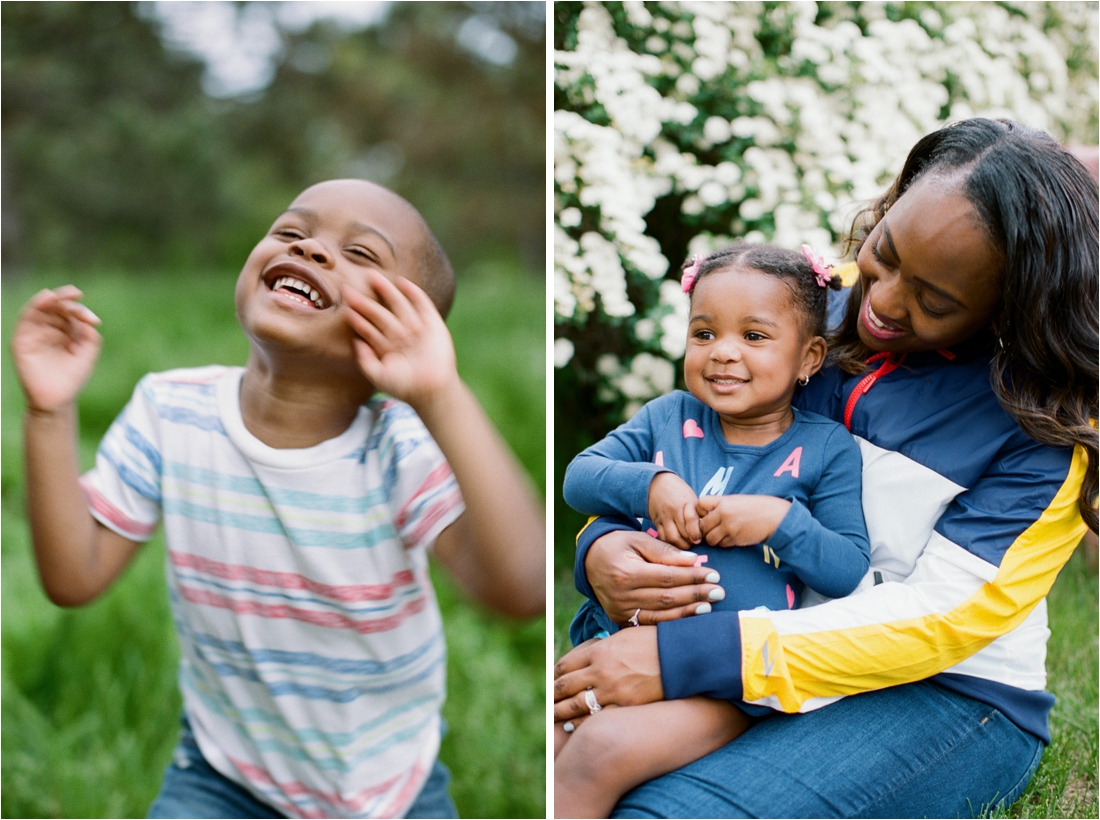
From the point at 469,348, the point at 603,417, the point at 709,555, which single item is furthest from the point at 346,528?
the point at 469,348

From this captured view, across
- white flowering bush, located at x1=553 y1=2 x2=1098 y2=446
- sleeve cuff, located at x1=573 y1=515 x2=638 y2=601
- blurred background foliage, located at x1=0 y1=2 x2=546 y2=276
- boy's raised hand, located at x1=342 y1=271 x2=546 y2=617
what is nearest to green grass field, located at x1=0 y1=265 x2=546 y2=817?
sleeve cuff, located at x1=573 y1=515 x2=638 y2=601

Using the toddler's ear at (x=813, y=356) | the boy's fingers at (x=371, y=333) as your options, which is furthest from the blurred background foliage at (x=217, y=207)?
the boy's fingers at (x=371, y=333)

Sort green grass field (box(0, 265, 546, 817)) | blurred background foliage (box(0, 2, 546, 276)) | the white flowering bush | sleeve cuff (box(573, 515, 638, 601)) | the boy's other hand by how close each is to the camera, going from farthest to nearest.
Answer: blurred background foliage (box(0, 2, 546, 276)), the white flowering bush, green grass field (box(0, 265, 546, 817)), sleeve cuff (box(573, 515, 638, 601)), the boy's other hand

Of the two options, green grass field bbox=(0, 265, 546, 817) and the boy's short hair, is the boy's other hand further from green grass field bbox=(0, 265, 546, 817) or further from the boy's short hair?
green grass field bbox=(0, 265, 546, 817)

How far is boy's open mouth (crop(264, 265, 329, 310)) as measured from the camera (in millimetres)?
1483

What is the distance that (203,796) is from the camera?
1744 millimetres

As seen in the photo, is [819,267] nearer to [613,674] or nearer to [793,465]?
[793,465]

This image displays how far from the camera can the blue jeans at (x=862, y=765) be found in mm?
1563

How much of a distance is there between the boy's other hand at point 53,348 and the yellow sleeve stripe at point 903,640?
121 cm

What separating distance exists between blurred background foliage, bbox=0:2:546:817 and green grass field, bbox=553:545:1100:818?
668mm

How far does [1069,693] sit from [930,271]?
1.37 metres

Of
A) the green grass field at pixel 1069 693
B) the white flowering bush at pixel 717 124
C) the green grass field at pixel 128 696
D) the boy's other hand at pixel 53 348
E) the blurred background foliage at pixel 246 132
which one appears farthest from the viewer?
the blurred background foliage at pixel 246 132

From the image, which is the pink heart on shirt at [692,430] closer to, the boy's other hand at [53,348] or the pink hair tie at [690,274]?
the pink hair tie at [690,274]

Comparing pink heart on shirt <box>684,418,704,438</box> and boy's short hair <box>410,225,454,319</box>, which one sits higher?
boy's short hair <box>410,225,454,319</box>
